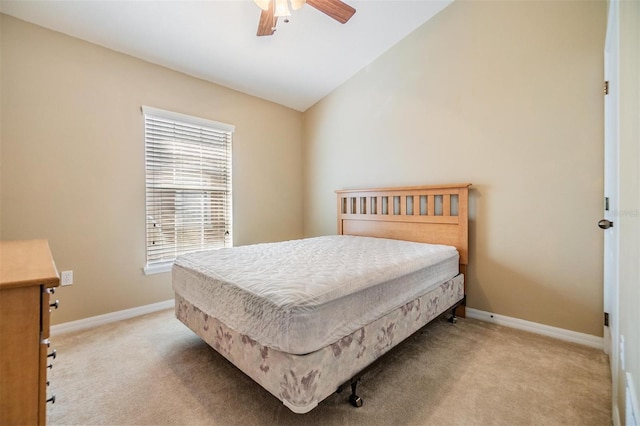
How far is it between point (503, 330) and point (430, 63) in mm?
2567

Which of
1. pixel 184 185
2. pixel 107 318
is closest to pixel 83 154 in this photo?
pixel 184 185

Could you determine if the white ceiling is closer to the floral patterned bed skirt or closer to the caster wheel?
the floral patterned bed skirt

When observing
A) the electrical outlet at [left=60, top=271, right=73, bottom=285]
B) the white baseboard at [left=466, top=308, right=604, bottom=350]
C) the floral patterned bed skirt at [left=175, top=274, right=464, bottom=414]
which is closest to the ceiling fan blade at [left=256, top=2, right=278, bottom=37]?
the floral patterned bed skirt at [left=175, top=274, right=464, bottom=414]

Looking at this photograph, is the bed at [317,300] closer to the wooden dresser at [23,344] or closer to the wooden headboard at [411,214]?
the wooden headboard at [411,214]

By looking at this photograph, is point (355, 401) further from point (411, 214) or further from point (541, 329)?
point (411, 214)

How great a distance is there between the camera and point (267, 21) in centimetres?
196

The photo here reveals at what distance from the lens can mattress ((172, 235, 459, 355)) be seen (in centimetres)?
119

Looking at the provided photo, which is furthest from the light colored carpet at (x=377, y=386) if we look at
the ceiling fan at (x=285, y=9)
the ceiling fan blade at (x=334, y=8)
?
the ceiling fan blade at (x=334, y=8)

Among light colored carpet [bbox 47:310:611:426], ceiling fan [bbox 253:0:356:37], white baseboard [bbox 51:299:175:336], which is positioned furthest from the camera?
white baseboard [bbox 51:299:175:336]

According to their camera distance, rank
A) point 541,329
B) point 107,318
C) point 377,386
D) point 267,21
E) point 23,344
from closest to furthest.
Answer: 1. point 23,344
2. point 377,386
3. point 267,21
4. point 541,329
5. point 107,318

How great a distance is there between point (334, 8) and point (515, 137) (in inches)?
70.0

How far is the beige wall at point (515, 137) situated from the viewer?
2.06 metres

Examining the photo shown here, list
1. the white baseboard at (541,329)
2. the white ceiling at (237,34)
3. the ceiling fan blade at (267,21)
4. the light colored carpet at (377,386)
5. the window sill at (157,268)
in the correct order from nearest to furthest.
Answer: the light colored carpet at (377,386) → the ceiling fan blade at (267,21) → the white baseboard at (541,329) → the white ceiling at (237,34) → the window sill at (157,268)

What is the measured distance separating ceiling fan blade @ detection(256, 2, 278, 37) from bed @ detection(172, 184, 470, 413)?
166 centimetres
